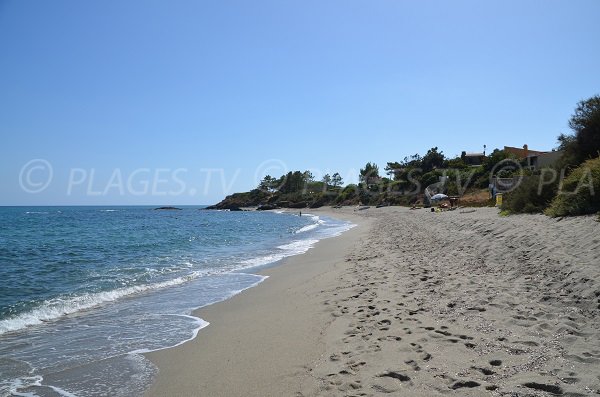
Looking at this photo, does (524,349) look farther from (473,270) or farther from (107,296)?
(107,296)

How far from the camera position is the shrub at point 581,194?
11992 mm

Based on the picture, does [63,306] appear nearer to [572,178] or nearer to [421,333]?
[421,333]

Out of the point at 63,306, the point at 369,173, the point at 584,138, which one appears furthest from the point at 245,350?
the point at 369,173

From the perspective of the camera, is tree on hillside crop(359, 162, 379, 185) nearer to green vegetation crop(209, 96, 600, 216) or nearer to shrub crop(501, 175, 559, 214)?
green vegetation crop(209, 96, 600, 216)

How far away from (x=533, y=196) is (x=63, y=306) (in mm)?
18426

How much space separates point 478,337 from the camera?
15.9 feet

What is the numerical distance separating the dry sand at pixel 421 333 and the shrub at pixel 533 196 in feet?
23.9

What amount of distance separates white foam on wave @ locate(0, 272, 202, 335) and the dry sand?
10.4ft

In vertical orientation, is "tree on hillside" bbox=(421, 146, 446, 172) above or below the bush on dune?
above

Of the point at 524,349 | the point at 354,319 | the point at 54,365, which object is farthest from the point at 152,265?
the point at 524,349

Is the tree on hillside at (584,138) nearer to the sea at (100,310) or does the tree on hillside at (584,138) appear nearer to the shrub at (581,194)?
the shrub at (581,194)

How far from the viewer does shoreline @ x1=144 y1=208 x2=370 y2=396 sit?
14.6 ft

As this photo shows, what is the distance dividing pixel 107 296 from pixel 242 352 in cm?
608

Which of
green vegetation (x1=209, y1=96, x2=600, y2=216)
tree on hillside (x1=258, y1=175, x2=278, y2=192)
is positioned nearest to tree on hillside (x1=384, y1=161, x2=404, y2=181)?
green vegetation (x1=209, y1=96, x2=600, y2=216)
